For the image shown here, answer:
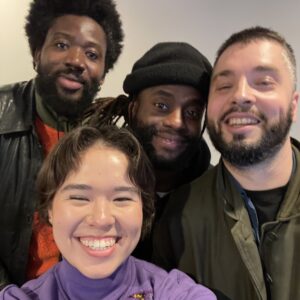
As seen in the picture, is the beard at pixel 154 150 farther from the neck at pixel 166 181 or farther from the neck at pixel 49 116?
the neck at pixel 49 116

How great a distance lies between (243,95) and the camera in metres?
1.13

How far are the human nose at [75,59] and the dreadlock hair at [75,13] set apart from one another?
0.52 ft

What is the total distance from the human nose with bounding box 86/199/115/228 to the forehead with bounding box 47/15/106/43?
708 millimetres

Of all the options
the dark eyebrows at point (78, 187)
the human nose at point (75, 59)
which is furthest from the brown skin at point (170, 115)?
the dark eyebrows at point (78, 187)

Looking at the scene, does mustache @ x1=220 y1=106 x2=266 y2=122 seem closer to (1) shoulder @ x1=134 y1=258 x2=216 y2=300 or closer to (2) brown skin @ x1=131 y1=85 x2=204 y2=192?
(2) brown skin @ x1=131 y1=85 x2=204 y2=192

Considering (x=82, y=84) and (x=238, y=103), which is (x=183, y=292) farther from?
(x=82, y=84)

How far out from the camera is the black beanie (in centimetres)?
130

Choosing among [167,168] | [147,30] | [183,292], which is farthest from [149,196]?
[147,30]

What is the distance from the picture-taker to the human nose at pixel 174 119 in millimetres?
1315

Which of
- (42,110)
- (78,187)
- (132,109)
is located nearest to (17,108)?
(42,110)

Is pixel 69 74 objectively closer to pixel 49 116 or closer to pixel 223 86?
pixel 49 116

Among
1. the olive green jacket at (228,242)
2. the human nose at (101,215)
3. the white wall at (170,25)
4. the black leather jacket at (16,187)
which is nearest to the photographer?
the human nose at (101,215)

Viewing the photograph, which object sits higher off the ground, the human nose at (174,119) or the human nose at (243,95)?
the human nose at (243,95)

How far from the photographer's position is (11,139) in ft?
4.38
